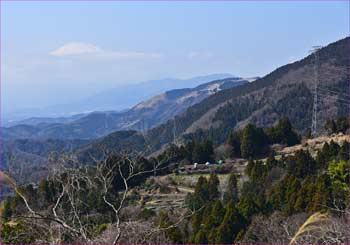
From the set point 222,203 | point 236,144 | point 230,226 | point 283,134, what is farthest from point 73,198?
point 283,134

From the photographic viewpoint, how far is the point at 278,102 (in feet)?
215

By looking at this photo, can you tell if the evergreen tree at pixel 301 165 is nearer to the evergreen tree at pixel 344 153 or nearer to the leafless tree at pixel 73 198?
the evergreen tree at pixel 344 153

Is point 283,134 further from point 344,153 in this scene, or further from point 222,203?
point 222,203

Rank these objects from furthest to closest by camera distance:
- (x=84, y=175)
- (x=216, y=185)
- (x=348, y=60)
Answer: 1. (x=348, y=60)
2. (x=216, y=185)
3. (x=84, y=175)

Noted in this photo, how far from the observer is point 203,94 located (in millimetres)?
167625

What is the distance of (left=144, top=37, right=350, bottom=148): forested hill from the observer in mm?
59688

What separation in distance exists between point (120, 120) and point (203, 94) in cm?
3191

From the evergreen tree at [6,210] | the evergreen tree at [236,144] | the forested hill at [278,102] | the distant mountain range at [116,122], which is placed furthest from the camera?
the distant mountain range at [116,122]


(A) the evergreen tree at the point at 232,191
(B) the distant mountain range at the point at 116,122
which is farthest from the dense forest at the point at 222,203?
(B) the distant mountain range at the point at 116,122

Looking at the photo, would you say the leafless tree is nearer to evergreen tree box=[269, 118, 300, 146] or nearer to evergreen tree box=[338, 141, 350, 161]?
evergreen tree box=[338, 141, 350, 161]

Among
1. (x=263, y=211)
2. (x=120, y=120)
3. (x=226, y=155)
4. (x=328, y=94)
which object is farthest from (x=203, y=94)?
(x=263, y=211)

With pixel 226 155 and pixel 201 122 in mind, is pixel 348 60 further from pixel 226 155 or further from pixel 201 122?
pixel 226 155

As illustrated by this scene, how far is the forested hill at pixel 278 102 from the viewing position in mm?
59688

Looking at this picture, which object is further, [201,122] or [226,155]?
[201,122]
